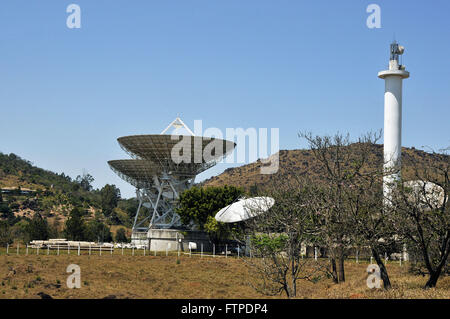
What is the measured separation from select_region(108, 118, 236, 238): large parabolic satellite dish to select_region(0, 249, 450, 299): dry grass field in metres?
15.8

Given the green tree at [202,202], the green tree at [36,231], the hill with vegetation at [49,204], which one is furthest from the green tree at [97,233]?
the green tree at [202,202]

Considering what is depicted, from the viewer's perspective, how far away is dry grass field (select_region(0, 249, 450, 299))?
29.0m

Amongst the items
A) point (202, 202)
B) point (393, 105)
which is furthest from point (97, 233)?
point (393, 105)

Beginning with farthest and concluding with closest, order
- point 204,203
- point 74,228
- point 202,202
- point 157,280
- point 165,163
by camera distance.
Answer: point 74,228 → point 165,163 → point 202,202 → point 204,203 → point 157,280

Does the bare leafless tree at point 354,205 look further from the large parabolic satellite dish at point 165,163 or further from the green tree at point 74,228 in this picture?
the green tree at point 74,228

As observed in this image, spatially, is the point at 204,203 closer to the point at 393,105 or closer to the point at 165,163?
the point at 165,163

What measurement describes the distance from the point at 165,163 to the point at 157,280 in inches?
1239

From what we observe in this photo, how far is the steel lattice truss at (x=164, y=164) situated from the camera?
66.9m

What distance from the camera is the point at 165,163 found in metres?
71.1

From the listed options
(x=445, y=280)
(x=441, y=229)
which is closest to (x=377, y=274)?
(x=445, y=280)

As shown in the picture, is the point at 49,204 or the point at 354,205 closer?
the point at 354,205

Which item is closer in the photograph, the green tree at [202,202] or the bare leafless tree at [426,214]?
the bare leafless tree at [426,214]

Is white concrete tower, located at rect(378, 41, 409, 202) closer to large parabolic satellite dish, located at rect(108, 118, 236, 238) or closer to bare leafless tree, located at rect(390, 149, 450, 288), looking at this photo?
large parabolic satellite dish, located at rect(108, 118, 236, 238)

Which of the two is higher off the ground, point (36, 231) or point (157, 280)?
point (36, 231)
